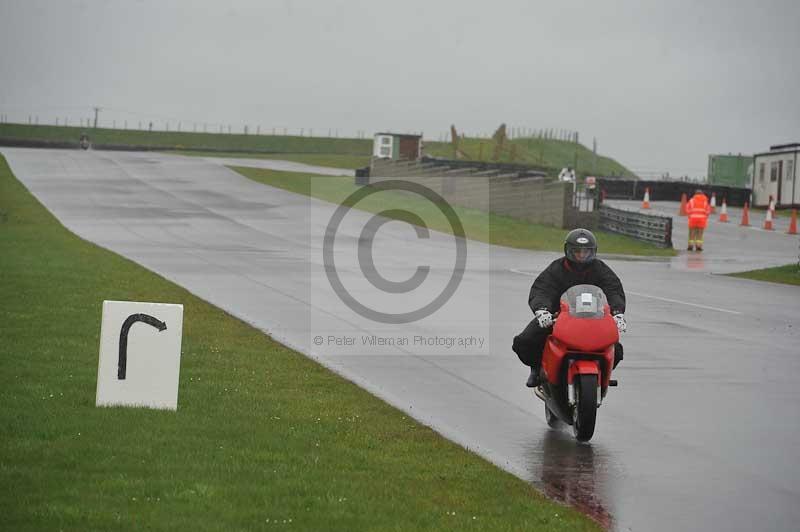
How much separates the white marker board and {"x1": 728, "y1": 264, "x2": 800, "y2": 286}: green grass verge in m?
21.5

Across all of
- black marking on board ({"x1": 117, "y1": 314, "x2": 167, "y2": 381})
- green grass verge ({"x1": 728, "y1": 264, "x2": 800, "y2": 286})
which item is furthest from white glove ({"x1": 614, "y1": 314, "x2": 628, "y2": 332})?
green grass verge ({"x1": 728, "y1": 264, "x2": 800, "y2": 286})

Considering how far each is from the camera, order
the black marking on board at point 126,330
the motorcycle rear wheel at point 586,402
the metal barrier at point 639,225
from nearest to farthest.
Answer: the black marking on board at point 126,330 → the motorcycle rear wheel at point 586,402 → the metal barrier at point 639,225

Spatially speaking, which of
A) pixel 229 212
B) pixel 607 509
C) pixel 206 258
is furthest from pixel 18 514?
pixel 229 212

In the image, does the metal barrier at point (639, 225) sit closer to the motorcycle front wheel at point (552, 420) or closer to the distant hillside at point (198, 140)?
the motorcycle front wheel at point (552, 420)

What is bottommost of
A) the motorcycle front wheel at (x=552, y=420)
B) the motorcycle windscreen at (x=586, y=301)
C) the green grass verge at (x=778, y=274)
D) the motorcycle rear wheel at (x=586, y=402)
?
the motorcycle front wheel at (x=552, y=420)

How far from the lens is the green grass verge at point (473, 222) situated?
38.9 metres

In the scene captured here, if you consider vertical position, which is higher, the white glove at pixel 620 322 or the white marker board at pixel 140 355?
the white glove at pixel 620 322

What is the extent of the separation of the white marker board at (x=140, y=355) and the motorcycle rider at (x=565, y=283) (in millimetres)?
2882

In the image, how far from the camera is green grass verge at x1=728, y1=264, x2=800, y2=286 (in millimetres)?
29609

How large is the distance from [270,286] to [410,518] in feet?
52.2

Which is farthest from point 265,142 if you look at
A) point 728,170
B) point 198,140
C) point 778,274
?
point 778,274

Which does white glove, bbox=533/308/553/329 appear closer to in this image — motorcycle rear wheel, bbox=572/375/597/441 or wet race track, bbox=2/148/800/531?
motorcycle rear wheel, bbox=572/375/597/441

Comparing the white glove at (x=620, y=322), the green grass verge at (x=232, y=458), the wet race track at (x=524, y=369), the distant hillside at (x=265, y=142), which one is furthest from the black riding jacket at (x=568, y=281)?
the distant hillside at (x=265, y=142)

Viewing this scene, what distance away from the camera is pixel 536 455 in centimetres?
987
